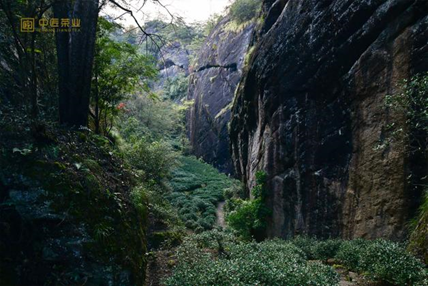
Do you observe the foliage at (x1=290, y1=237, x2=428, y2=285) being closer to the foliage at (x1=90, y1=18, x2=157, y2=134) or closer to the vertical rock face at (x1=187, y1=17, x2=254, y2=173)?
the foliage at (x1=90, y1=18, x2=157, y2=134)

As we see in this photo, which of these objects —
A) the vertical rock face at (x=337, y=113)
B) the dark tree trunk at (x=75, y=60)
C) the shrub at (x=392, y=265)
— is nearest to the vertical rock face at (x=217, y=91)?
the vertical rock face at (x=337, y=113)

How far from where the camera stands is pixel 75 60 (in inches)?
238

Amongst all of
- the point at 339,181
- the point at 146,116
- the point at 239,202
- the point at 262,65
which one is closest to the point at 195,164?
the point at 146,116

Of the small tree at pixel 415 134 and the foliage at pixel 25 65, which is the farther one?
the foliage at pixel 25 65

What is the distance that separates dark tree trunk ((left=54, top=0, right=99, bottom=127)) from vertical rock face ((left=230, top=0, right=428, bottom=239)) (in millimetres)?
6567

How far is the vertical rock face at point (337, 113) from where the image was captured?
6734 millimetres

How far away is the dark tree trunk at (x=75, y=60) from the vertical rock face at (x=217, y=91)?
76.0 ft

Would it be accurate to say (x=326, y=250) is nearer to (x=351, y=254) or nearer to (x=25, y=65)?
(x=351, y=254)

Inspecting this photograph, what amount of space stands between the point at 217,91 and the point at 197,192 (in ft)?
44.1

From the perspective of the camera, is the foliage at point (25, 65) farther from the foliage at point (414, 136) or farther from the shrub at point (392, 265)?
the foliage at point (414, 136)

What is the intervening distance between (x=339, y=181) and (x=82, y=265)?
7.02m

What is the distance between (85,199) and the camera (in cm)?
406

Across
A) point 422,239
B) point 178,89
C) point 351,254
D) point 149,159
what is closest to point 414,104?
point 422,239

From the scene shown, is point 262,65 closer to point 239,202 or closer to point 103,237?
point 239,202
